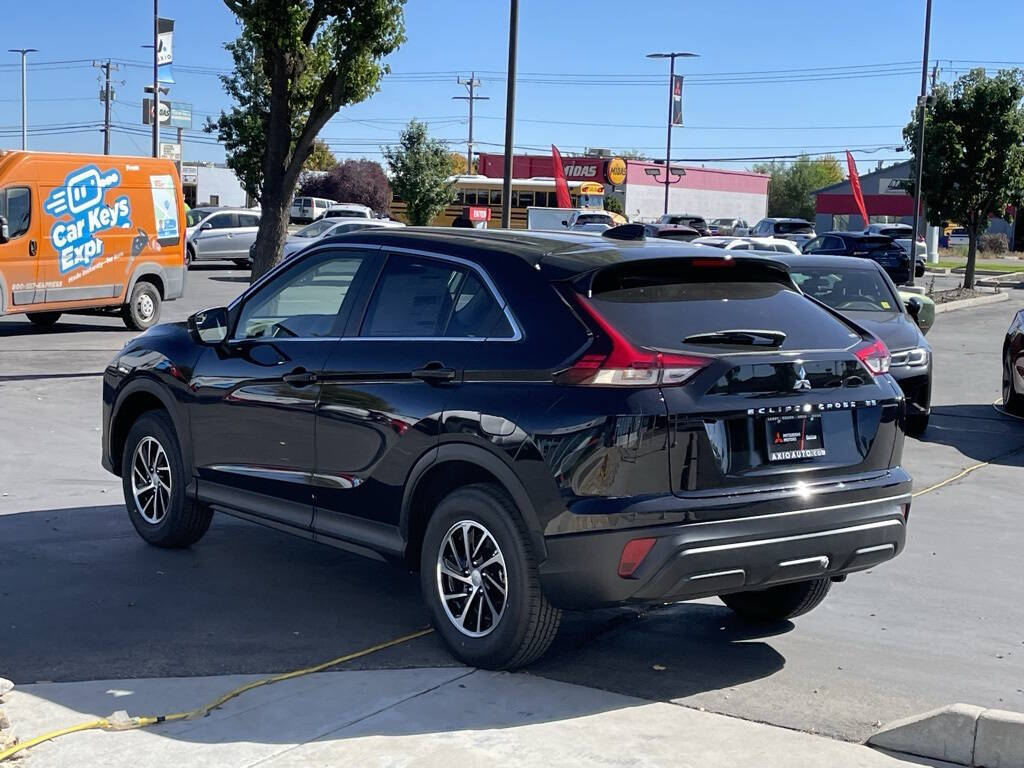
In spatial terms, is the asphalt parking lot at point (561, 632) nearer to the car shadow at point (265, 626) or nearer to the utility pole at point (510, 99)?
the car shadow at point (265, 626)

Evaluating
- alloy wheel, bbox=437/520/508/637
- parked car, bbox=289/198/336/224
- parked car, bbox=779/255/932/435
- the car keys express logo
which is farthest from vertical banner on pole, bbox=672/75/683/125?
alloy wheel, bbox=437/520/508/637

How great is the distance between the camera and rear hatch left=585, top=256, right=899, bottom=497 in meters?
4.97

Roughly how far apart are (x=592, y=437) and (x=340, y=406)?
1.57m

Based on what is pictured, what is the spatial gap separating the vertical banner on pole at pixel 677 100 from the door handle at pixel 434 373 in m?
55.4

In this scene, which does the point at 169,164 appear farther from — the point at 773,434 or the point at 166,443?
the point at 773,434

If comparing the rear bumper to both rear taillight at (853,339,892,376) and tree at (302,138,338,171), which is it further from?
tree at (302,138,338,171)

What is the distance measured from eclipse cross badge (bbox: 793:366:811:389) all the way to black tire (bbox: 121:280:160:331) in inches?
655

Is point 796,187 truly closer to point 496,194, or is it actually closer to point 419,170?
point 496,194

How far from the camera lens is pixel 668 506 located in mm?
4875

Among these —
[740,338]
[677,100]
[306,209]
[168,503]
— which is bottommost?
[168,503]

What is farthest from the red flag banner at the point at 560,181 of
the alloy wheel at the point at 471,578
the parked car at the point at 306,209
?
the alloy wheel at the point at 471,578

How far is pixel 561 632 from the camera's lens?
6039 millimetres

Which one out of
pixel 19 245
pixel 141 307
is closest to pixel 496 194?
pixel 141 307

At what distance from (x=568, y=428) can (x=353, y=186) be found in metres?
77.0
